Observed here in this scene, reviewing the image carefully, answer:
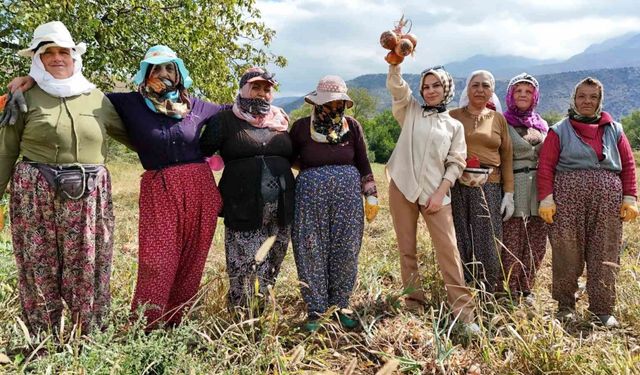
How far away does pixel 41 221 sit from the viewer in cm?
278

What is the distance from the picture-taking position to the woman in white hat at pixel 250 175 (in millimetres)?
3111

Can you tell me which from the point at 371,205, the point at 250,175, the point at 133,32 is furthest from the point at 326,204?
the point at 133,32

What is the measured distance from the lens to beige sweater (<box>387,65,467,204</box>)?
10.9 ft

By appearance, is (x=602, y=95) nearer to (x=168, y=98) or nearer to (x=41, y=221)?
(x=168, y=98)

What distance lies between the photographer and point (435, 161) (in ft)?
10.9

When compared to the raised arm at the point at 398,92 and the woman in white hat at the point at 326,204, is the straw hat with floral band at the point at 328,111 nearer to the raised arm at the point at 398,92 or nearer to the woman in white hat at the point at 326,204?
the woman in white hat at the point at 326,204

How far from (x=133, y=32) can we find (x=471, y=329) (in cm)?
670

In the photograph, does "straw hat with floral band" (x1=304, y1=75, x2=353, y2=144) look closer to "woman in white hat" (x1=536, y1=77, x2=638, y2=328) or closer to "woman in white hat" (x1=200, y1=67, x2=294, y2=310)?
"woman in white hat" (x1=200, y1=67, x2=294, y2=310)

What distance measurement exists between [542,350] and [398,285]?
5.55 feet

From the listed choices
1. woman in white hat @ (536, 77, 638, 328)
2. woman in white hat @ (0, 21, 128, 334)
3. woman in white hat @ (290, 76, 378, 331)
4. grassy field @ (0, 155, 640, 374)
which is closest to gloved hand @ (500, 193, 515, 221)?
woman in white hat @ (536, 77, 638, 328)

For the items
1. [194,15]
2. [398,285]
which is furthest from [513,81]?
[194,15]

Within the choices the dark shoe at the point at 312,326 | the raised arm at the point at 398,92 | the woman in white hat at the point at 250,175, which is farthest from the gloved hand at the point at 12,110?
the raised arm at the point at 398,92

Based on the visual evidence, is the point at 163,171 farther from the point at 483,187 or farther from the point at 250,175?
the point at 483,187

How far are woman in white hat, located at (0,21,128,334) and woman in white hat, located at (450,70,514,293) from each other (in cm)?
243
